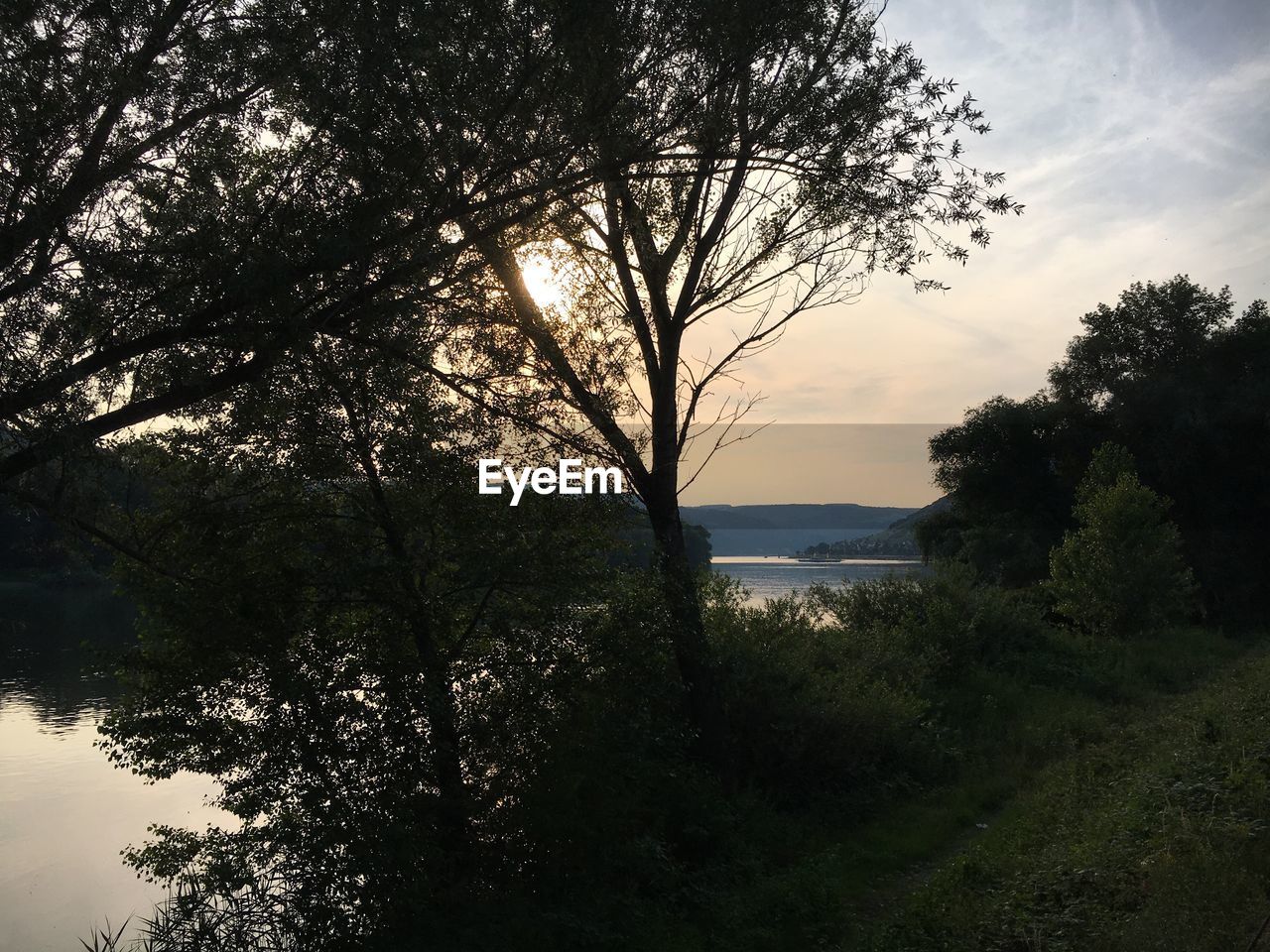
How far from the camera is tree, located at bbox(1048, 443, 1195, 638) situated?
2731 centimetres

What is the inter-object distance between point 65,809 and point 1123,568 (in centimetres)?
2595

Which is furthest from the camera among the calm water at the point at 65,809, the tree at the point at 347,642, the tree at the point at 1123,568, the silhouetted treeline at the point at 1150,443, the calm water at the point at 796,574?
the silhouetted treeline at the point at 1150,443

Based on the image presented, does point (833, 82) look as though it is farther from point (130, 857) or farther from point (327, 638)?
point (130, 857)

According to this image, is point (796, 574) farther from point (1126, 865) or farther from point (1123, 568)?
point (1126, 865)

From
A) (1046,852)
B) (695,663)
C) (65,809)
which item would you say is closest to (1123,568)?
(695,663)

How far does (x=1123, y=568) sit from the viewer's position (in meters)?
27.4

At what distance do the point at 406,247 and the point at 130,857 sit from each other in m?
6.45

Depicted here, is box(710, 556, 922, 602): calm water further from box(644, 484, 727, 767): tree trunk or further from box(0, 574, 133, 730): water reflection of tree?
box(0, 574, 133, 730): water reflection of tree

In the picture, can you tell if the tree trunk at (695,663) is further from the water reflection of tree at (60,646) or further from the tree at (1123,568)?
the tree at (1123,568)

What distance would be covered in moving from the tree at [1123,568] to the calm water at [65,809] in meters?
15.4

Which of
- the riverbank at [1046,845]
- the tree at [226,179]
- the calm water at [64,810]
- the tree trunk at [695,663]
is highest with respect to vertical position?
the tree at [226,179]

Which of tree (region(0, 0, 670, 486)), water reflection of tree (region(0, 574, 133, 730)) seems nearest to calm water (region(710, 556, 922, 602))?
tree (region(0, 0, 670, 486))

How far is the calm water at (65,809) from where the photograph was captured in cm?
1345

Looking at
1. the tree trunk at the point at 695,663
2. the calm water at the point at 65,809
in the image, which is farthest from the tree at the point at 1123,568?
the tree trunk at the point at 695,663
